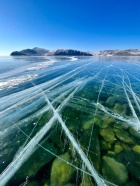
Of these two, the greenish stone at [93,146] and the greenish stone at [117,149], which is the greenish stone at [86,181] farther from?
the greenish stone at [117,149]

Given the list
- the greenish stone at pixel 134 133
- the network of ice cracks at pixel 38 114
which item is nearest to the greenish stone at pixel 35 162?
the network of ice cracks at pixel 38 114

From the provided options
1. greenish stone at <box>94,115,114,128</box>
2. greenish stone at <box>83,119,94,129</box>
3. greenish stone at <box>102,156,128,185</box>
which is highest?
greenish stone at <box>102,156,128,185</box>

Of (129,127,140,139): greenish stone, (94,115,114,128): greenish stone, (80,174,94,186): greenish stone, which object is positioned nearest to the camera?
(80,174,94,186): greenish stone

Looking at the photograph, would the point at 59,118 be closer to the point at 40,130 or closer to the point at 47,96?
the point at 40,130

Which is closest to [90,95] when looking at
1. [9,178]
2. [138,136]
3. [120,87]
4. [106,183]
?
[120,87]

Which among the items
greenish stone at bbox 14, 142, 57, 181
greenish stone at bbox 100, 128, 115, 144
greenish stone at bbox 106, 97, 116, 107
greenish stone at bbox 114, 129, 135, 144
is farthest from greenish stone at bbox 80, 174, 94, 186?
greenish stone at bbox 106, 97, 116, 107

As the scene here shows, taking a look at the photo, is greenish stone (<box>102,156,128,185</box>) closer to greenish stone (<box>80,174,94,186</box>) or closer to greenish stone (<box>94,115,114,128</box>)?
greenish stone (<box>80,174,94,186</box>)
